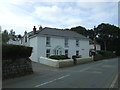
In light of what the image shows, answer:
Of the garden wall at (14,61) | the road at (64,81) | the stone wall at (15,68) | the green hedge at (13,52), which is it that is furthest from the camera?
the green hedge at (13,52)

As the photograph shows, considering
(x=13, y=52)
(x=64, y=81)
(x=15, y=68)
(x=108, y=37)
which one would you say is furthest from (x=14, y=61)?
(x=108, y=37)

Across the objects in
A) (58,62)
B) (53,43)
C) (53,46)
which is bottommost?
(58,62)

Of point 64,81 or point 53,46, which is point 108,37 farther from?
point 64,81

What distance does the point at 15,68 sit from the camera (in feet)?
59.6

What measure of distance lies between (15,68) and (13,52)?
1.40 metres

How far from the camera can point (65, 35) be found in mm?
47000

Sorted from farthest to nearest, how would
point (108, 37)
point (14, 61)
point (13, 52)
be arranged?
point (108, 37) < point (14, 61) < point (13, 52)

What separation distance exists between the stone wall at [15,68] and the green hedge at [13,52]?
1.24 ft

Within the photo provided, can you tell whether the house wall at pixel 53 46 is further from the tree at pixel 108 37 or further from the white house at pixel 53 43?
the tree at pixel 108 37

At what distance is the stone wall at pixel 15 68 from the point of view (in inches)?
659

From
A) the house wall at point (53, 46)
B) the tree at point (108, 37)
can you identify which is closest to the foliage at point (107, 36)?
the tree at point (108, 37)

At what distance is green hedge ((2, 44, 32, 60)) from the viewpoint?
1703 cm

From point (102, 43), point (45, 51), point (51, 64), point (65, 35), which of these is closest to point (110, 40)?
point (102, 43)

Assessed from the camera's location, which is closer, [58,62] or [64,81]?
[64,81]
